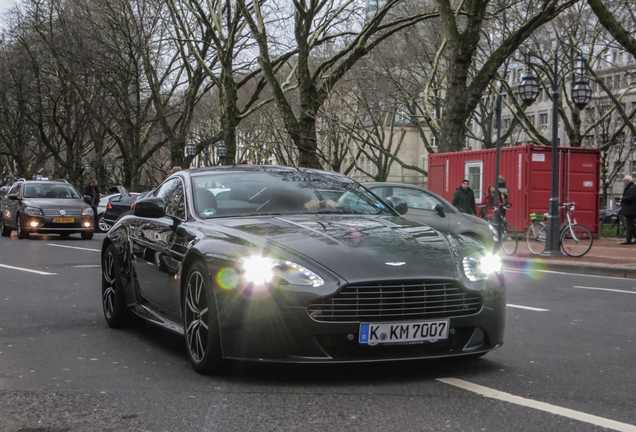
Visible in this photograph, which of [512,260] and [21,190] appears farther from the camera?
[21,190]

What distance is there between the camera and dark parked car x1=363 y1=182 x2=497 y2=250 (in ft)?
51.0

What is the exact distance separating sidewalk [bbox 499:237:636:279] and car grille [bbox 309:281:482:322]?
402 inches

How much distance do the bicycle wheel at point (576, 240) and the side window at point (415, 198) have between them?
3.50 meters

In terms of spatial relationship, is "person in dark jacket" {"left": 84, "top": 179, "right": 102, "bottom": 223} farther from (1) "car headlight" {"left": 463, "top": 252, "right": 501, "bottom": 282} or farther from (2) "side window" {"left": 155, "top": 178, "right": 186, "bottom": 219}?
(1) "car headlight" {"left": 463, "top": 252, "right": 501, "bottom": 282}

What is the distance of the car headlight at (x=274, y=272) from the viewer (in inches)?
197

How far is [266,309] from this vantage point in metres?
5.03

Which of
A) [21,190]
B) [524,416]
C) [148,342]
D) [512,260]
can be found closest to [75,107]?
[21,190]

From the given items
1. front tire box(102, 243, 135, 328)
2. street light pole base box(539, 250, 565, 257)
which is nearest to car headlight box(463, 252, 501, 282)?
front tire box(102, 243, 135, 328)

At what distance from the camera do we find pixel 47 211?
23.1 m

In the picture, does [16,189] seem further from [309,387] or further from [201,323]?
[309,387]

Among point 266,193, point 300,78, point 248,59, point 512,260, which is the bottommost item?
point 512,260

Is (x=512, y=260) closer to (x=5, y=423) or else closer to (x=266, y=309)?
(x=266, y=309)

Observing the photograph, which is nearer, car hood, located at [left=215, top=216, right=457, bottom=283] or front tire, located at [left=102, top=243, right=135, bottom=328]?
car hood, located at [left=215, top=216, right=457, bottom=283]

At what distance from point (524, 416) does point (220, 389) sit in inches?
67.9
